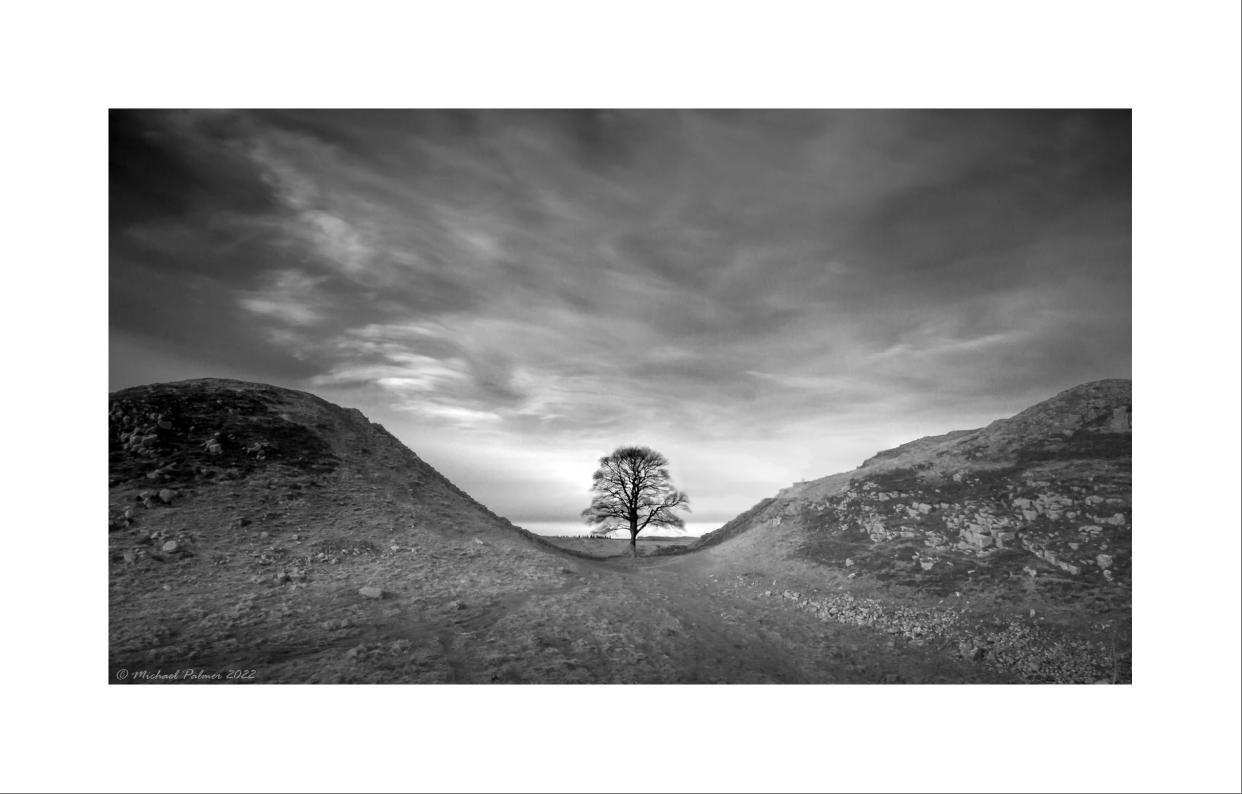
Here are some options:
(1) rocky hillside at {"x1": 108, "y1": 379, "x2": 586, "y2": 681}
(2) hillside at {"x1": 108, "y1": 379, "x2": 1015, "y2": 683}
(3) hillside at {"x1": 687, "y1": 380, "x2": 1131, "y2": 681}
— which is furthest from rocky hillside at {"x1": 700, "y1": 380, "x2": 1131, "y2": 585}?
(1) rocky hillside at {"x1": 108, "y1": 379, "x2": 586, "y2": 681}

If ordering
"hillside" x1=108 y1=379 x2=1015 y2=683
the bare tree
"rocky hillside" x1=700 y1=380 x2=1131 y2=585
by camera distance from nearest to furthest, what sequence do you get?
"hillside" x1=108 y1=379 x2=1015 y2=683 < "rocky hillside" x1=700 y1=380 x2=1131 y2=585 < the bare tree

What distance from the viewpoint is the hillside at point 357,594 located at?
7.46m

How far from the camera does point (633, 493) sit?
2380 centimetres

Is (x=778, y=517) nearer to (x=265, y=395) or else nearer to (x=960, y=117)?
(x=960, y=117)

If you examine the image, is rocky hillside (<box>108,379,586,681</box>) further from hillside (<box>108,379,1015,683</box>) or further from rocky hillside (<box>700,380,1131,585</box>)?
rocky hillside (<box>700,380,1131,585</box>)

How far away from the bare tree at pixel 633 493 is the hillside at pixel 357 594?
26.2 ft

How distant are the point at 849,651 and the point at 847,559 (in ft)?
15.4

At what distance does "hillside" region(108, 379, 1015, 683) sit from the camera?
7.46 metres

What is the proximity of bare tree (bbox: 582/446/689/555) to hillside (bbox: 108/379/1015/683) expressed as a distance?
314 inches

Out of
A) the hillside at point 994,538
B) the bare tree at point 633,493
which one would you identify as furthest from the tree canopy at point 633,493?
the hillside at point 994,538

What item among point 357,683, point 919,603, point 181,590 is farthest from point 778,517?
point 181,590

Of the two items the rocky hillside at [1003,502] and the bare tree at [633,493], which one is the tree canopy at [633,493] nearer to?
the bare tree at [633,493]

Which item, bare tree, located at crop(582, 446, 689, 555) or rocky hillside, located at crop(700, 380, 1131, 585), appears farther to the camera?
bare tree, located at crop(582, 446, 689, 555)

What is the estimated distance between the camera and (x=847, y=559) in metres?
13.2
